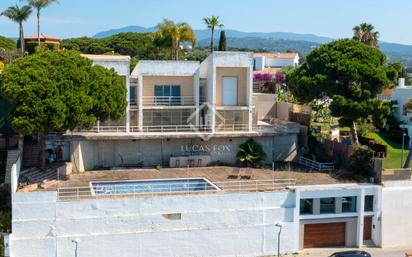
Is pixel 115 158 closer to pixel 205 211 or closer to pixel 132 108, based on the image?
pixel 132 108

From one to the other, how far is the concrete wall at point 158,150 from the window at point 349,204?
9102mm

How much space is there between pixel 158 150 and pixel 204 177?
5.44 m

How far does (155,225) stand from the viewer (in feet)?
96.9

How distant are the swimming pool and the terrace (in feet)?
0.87

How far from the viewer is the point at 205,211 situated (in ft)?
98.9

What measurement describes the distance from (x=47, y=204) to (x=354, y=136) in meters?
24.5

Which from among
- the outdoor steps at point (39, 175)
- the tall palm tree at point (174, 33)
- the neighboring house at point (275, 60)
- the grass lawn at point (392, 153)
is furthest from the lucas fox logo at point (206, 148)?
the neighboring house at point (275, 60)

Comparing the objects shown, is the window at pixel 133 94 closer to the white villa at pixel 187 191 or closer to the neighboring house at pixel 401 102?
the white villa at pixel 187 191

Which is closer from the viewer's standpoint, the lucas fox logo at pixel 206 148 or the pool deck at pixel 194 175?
the pool deck at pixel 194 175

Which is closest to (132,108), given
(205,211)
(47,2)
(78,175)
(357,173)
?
(78,175)

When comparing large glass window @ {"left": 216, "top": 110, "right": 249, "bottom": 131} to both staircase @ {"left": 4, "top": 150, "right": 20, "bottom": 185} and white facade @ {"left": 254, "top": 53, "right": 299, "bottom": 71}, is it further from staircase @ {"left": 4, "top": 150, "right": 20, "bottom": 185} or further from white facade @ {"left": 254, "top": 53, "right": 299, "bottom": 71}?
white facade @ {"left": 254, "top": 53, "right": 299, "bottom": 71}

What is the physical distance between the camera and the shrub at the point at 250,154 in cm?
3947

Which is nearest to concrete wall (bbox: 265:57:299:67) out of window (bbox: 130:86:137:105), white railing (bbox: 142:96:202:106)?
white railing (bbox: 142:96:202:106)

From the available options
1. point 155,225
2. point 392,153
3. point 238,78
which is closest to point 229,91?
point 238,78
